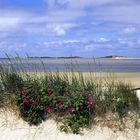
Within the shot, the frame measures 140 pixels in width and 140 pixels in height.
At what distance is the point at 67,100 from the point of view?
9.52 metres

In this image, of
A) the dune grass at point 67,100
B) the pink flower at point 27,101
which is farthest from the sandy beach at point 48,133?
the pink flower at point 27,101

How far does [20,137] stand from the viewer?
9148 millimetres

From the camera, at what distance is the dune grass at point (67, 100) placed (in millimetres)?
9414

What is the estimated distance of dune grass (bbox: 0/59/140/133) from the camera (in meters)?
9.41

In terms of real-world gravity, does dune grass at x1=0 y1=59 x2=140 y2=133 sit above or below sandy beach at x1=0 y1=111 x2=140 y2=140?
above

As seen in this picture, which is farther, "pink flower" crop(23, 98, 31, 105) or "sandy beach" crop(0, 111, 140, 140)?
"pink flower" crop(23, 98, 31, 105)

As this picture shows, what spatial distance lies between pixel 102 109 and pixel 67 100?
0.86 metres

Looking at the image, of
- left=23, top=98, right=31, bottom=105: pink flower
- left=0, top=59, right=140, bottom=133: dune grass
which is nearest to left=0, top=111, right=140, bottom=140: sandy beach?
left=0, top=59, right=140, bottom=133: dune grass

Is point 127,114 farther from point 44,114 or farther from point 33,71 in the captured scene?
point 33,71

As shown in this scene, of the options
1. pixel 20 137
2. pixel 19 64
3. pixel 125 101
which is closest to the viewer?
pixel 20 137

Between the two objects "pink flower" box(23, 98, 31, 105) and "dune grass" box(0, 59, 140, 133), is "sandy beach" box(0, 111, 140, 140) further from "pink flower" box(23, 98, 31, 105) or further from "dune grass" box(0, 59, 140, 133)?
"pink flower" box(23, 98, 31, 105)

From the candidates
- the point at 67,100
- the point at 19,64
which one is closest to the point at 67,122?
the point at 67,100

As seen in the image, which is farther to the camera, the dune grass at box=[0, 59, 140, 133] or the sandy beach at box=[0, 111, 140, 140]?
the dune grass at box=[0, 59, 140, 133]

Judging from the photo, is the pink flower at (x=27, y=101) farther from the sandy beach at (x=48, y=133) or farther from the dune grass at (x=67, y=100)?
the sandy beach at (x=48, y=133)
